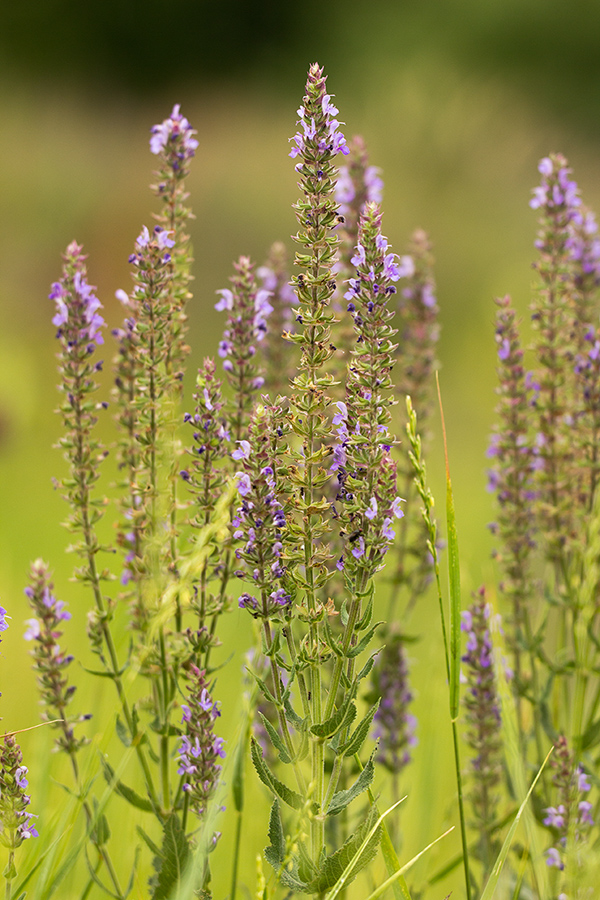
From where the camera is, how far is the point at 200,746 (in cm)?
91

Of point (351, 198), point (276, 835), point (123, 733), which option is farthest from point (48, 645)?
point (351, 198)

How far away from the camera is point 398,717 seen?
1583 millimetres

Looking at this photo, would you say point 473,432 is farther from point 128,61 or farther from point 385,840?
point 128,61

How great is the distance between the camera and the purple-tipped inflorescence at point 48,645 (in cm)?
103

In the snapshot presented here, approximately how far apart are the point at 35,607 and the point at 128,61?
949cm

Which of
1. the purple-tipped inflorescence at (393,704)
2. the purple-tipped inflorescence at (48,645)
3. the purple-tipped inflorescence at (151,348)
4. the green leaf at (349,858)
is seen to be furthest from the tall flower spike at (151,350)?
the purple-tipped inflorescence at (393,704)

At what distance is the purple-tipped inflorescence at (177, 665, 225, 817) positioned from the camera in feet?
2.98

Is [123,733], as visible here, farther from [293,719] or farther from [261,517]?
[261,517]

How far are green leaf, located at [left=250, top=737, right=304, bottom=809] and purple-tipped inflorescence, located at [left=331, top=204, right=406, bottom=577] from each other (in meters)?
0.18

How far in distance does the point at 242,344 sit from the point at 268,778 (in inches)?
20.0

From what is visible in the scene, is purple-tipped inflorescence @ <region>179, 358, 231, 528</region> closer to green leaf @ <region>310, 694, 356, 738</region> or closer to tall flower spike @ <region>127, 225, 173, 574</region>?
tall flower spike @ <region>127, 225, 173, 574</region>

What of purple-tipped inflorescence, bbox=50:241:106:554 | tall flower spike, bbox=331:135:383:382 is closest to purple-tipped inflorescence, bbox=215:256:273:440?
purple-tipped inflorescence, bbox=50:241:106:554

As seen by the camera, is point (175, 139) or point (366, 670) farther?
point (175, 139)

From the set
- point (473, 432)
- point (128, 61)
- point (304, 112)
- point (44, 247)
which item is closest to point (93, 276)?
point (44, 247)
